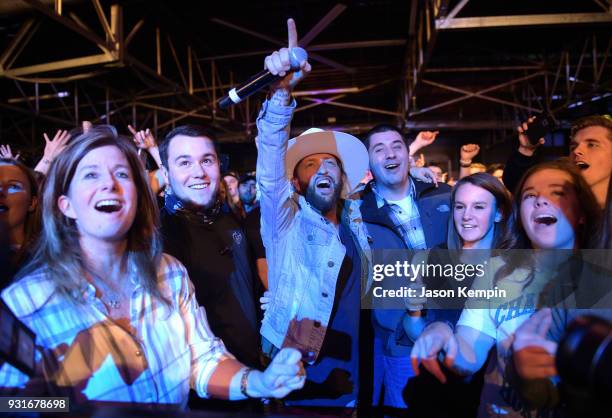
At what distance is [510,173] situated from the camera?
244cm

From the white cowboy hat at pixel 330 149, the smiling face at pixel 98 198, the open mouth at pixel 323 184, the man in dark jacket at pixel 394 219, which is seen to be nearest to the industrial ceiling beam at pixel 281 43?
the white cowboy hat at pixel 330 149

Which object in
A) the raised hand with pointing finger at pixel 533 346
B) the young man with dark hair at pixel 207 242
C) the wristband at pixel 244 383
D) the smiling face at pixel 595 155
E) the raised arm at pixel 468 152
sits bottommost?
the wristband at pixel 244 383

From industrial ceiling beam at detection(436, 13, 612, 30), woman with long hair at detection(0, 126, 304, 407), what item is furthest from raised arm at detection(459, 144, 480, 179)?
woman with long hair at detection(0, 126, 304, 407)

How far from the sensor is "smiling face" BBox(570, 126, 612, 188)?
1888mm

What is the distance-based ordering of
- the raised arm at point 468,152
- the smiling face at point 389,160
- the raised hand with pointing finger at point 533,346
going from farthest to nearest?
the raised arm at point 468,152
the smiling face at point 389,160
the raised hand with pointing finger at point 533,346

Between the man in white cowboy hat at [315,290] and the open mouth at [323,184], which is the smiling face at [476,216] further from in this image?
the open mouth at [323,184]

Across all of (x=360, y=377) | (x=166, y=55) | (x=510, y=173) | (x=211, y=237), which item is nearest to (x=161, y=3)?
(x=166, y=55)

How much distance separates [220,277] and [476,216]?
112 centimetres

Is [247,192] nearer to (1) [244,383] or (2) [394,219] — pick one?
(2) [394,219]

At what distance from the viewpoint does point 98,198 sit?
1.20 metres

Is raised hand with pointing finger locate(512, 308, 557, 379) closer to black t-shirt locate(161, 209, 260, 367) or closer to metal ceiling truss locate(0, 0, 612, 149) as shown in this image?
black t-shirt locate(161, 209, 260, 367)

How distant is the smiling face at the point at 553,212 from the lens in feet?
5.09

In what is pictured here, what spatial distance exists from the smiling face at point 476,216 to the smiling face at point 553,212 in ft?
0.52

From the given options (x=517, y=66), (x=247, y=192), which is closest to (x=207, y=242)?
(x=247, y=192)
